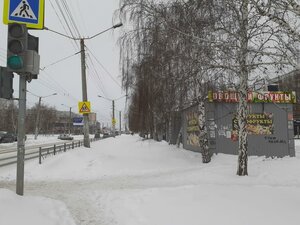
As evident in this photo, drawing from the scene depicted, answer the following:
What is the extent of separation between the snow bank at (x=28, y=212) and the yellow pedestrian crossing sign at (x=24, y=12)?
3.47m

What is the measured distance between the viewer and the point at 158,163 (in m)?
17.1

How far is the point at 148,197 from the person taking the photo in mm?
8539

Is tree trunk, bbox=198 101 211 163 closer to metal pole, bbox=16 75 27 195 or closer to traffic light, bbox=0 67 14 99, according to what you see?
metal pole, bbox=16 75 27 195

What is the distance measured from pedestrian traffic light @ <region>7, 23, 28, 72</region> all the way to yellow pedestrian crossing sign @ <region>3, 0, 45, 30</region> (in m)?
0.35

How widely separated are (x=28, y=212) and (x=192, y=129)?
16.4 meters

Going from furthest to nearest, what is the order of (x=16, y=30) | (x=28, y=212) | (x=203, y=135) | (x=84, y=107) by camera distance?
(x=84, y=107) → (x=203, y=135) → (x=16, y=30) → (x=28, y=212)

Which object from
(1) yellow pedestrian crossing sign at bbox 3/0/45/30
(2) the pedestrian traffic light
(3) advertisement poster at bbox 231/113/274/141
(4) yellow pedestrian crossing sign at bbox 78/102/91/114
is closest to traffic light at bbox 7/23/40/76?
(2) the pedestrian traffic light

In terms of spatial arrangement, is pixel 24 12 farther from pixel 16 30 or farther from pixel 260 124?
pixel 260 124

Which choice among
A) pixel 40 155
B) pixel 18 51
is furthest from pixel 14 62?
pixel 40 155

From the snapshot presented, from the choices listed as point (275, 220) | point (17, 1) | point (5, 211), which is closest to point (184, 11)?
point (17, 1)

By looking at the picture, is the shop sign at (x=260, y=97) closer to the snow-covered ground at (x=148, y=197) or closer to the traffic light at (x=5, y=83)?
the snow-covered ground at (x=148, y=197)

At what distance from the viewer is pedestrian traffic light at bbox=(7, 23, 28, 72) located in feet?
23.2

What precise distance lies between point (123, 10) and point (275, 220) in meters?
10.5

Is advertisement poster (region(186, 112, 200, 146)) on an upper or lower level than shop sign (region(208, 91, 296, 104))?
lower
